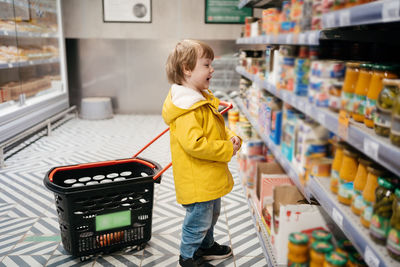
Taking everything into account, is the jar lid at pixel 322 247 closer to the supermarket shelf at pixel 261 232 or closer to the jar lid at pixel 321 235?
the jar lid at pixel 321 235

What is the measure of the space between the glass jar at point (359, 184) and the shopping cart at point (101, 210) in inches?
42.4

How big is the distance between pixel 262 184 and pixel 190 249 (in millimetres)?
713

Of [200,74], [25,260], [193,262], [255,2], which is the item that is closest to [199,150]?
[200,74]

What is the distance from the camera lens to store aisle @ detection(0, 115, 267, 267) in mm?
2350

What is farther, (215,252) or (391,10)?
(215,252)

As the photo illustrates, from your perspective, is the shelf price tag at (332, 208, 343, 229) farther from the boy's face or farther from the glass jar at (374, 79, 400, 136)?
the boy's face

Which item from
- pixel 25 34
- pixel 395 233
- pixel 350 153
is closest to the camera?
pixel 395 233

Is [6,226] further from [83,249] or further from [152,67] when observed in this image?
[152,67]

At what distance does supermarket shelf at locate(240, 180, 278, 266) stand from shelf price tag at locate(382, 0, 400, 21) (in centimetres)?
144

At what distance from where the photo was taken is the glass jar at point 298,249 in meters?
1.62

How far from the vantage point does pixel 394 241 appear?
1169 mm

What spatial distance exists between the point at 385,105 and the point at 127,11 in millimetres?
6453

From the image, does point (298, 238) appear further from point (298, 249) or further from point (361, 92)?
point (361, 92)

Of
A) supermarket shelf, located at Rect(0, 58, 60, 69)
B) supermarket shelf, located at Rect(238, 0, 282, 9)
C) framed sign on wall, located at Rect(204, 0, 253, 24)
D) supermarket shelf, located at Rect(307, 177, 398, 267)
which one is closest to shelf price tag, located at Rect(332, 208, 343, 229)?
supermarket shelf, located at Rect(307, 177, 398, 267)
